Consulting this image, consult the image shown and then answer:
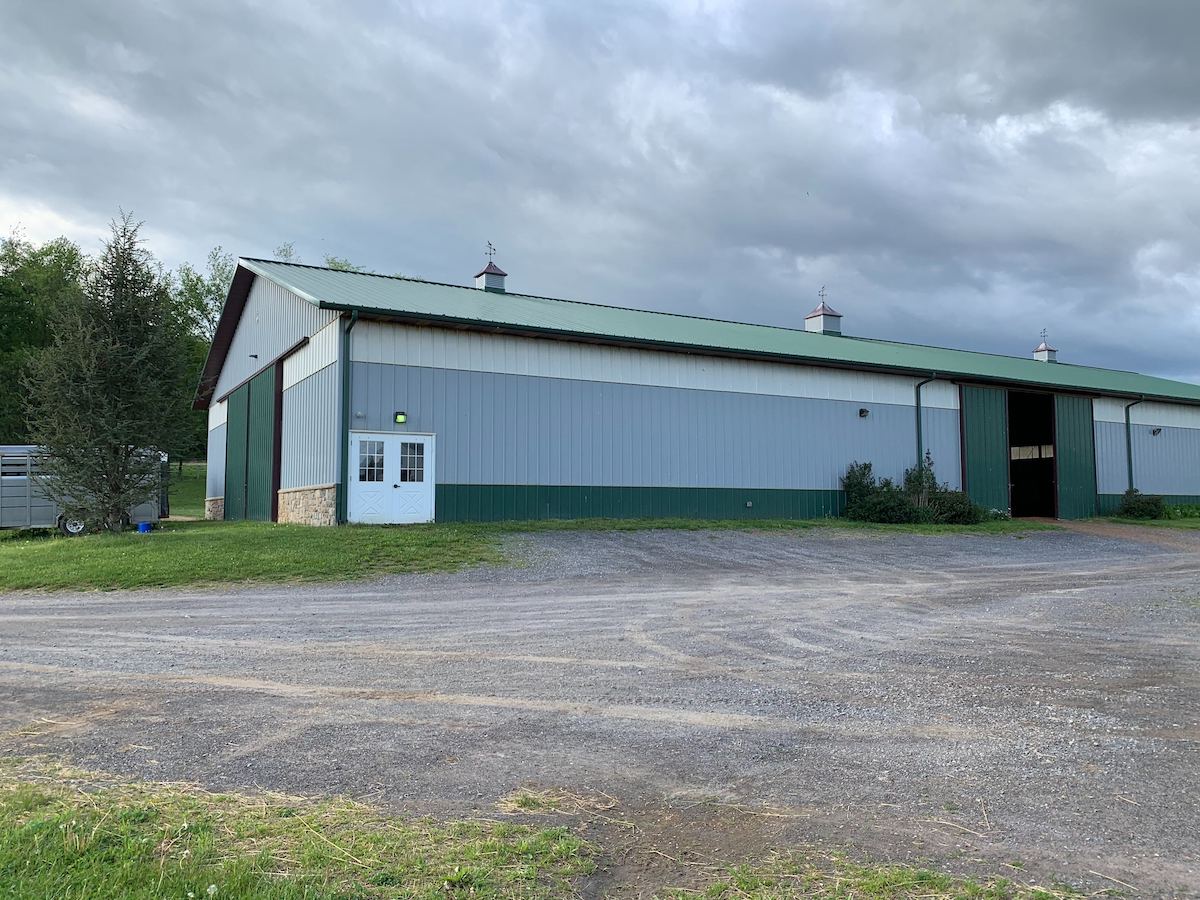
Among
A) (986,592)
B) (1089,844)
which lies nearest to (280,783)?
(1089,844)

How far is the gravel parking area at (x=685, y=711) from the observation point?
379 centimetres

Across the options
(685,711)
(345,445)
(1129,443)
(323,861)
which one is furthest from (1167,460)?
(323,861)

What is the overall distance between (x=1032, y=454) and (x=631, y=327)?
Answer: 16.9 m

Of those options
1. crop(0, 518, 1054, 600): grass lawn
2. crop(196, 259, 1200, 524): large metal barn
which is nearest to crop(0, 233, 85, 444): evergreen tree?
crop(196, 259, 1200, 524): large metal barn

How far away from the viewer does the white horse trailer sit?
2177 cm

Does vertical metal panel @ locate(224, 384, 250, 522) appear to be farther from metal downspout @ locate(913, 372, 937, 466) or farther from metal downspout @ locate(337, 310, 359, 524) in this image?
metal downspout @ locate(913, 372, 937, 466)

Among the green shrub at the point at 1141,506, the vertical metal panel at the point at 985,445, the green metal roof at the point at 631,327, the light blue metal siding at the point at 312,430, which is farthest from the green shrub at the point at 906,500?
the light blue metal siding at the point at 312,430

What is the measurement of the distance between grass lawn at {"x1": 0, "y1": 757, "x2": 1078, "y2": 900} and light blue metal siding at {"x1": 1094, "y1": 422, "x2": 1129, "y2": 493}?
98.4 feet

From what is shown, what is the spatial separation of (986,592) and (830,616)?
3.51m

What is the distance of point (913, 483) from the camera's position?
2461 cm

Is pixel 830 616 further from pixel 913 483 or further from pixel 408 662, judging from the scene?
pixel 913 483

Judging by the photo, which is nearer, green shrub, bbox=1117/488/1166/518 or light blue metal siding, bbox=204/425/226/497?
green shrub, bbox=1117/488/1166/518

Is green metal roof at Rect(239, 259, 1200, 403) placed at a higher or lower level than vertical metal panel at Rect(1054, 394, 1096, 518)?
higher

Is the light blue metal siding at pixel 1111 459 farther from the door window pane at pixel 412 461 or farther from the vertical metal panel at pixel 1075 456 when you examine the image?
the door window pane at pixel 412 461
